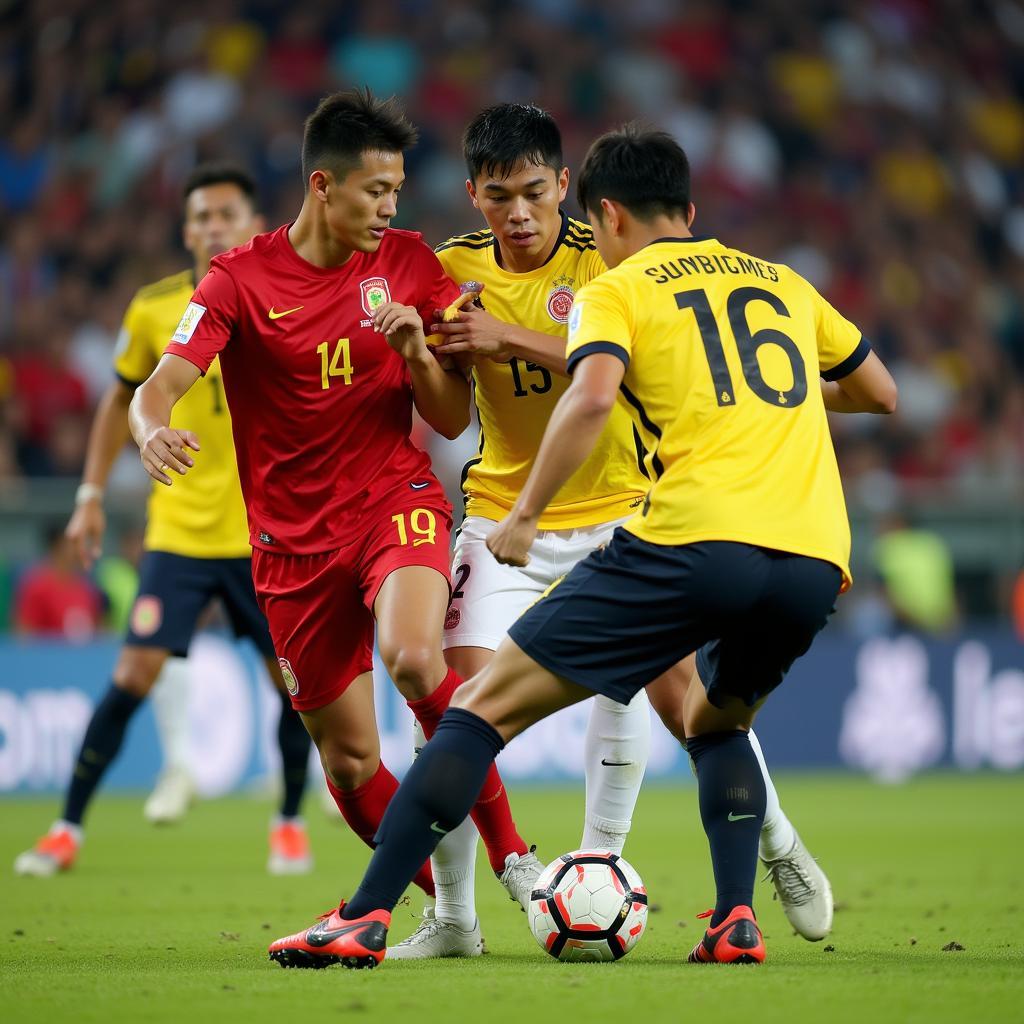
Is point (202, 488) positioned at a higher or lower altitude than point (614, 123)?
lower

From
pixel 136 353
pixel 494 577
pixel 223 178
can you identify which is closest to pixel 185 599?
pixel 136 353

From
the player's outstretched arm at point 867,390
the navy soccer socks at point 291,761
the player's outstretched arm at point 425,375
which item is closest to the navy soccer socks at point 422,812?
the player's outstretched arm at point 425,375

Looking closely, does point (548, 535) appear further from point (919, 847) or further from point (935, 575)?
point (935, 575)

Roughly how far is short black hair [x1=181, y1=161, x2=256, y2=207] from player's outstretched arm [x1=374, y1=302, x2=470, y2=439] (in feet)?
9.84

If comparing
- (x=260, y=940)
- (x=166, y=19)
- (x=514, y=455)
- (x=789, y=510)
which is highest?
(x=166, y=19)

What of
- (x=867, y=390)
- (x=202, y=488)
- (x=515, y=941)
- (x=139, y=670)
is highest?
(x=202, y=488)

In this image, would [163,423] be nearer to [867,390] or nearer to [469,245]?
[469,245]

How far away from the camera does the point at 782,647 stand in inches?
189

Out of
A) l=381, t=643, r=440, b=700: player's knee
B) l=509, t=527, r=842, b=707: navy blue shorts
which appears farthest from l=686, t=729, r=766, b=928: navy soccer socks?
l=381, t=643, r=440, b=700: player's knee

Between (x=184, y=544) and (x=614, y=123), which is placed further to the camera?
(x=614, y=123)

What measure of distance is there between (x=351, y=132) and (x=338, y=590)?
1.42 meters

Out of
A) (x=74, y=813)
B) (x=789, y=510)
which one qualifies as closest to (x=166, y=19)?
(x=74, y=813)

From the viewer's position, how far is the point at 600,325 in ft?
15.2

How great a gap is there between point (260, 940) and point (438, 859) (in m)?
0.73
